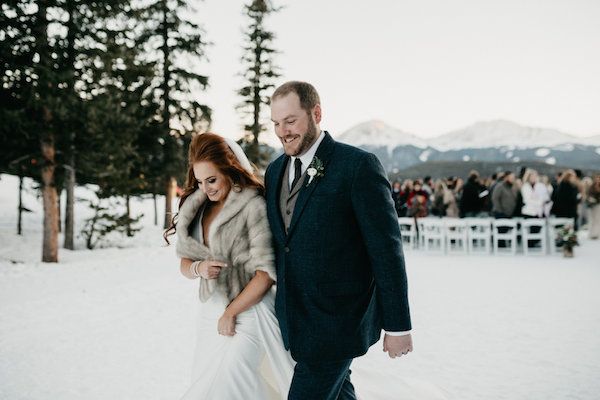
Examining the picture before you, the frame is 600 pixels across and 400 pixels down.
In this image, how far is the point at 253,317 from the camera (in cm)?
257

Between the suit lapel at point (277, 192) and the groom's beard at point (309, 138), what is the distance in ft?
0.67

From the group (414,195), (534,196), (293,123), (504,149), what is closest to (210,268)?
(293,123)

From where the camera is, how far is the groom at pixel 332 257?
211 centimetres

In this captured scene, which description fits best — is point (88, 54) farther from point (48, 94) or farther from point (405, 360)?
point (405, 360)

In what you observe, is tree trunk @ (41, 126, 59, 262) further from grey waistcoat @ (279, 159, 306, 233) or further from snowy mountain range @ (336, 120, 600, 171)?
snowy mountain range @ (336, 120, 600, 171)

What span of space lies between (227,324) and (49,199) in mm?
12228

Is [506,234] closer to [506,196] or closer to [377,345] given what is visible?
[506,196]

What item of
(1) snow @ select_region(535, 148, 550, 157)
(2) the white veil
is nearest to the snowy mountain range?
(1) snow @ select_region(535, 148, 550, 157)

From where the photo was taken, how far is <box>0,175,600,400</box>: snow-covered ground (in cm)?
430

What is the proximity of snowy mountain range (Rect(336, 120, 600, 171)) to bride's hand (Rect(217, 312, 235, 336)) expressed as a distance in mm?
36395

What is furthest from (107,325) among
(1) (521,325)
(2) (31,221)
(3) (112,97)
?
(2) (31,221)

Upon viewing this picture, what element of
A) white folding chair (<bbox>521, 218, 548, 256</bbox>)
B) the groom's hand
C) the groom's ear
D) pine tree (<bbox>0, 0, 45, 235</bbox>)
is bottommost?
white folding chair (<bbox>521, 218, 548, 256</bbox>)

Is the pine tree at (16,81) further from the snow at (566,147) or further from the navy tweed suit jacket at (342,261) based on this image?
the snow at (566,147)

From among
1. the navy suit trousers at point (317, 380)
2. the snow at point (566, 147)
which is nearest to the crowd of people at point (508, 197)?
the navy suit trousers at point (317, 380)
